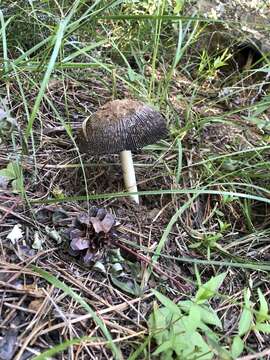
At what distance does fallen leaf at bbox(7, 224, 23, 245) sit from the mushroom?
0.39 metres

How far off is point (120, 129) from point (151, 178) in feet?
1.07

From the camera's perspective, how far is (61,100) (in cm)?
227

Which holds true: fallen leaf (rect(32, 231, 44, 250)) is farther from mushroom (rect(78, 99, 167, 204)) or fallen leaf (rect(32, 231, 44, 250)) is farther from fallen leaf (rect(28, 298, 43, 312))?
mushroom (rect(78, 99, 167, 204))

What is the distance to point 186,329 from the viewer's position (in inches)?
49.6

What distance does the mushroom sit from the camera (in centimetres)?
175

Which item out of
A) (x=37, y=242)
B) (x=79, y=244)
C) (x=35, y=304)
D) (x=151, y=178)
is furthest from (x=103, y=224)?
(x=151, y=178)

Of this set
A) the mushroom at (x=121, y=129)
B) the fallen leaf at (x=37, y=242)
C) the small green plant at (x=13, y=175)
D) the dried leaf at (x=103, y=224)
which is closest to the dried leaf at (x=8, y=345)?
the fallen leaf at (x=37, y=242)

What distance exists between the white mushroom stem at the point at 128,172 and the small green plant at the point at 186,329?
0.54 meters

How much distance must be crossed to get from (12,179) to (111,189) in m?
0.39

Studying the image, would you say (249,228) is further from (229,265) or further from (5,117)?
(5,117)

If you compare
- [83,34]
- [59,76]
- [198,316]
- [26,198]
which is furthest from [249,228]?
[83,34]

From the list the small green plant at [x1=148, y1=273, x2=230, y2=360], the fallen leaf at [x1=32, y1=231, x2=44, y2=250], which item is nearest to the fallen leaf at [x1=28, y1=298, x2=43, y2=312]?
the fallen leaf at [x1=32, y1=231, x2=44, y2=250]

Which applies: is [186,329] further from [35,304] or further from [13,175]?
[13,175]

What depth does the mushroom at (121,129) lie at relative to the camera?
175cm
